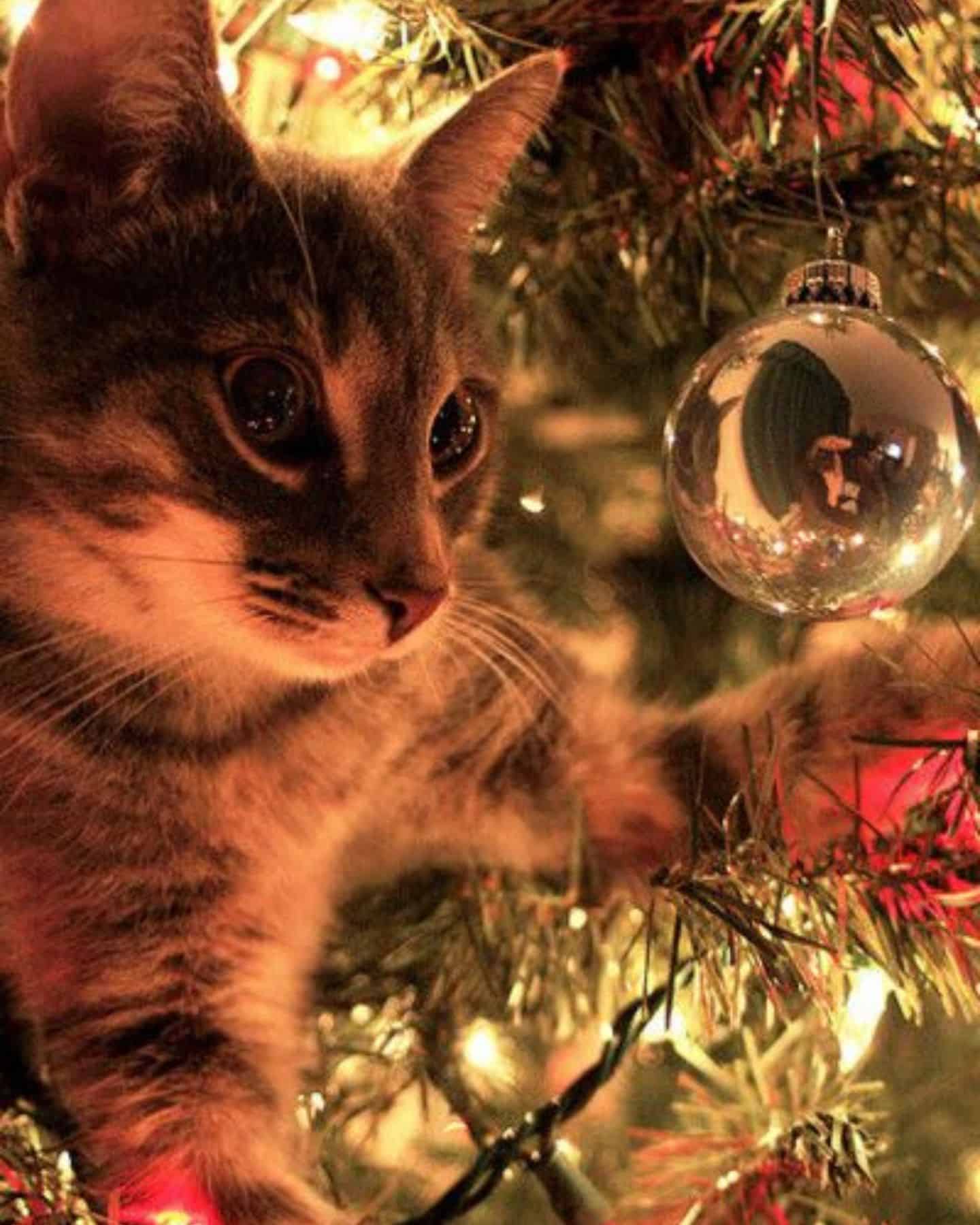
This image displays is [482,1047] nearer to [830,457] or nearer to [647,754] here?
[647,754]

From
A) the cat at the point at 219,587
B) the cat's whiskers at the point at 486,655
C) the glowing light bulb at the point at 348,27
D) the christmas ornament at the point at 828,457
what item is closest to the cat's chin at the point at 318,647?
the cat at the point at 219,587

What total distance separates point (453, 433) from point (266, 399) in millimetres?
158

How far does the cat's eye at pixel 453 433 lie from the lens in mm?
842

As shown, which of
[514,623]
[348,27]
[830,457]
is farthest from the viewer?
[514,623]

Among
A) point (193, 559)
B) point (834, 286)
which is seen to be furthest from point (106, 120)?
point (834, 286)

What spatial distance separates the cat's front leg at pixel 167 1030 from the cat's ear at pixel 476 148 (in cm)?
39

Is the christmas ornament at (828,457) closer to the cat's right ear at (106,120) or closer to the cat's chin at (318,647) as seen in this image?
the cat's chin at (318,647)

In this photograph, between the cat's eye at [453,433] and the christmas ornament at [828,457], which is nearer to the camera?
the christmas ornament at [828,457]

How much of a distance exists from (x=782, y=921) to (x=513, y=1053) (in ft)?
1.16

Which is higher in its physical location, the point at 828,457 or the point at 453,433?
the point at 828,457

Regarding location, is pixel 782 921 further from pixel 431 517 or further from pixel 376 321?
pixel 376 321

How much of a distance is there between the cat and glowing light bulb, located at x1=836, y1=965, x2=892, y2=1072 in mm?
100

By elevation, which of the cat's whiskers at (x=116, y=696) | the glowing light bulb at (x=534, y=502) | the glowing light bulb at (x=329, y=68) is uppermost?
the glowing light bulb at (x=329, y=68)

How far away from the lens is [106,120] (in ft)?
2.37
